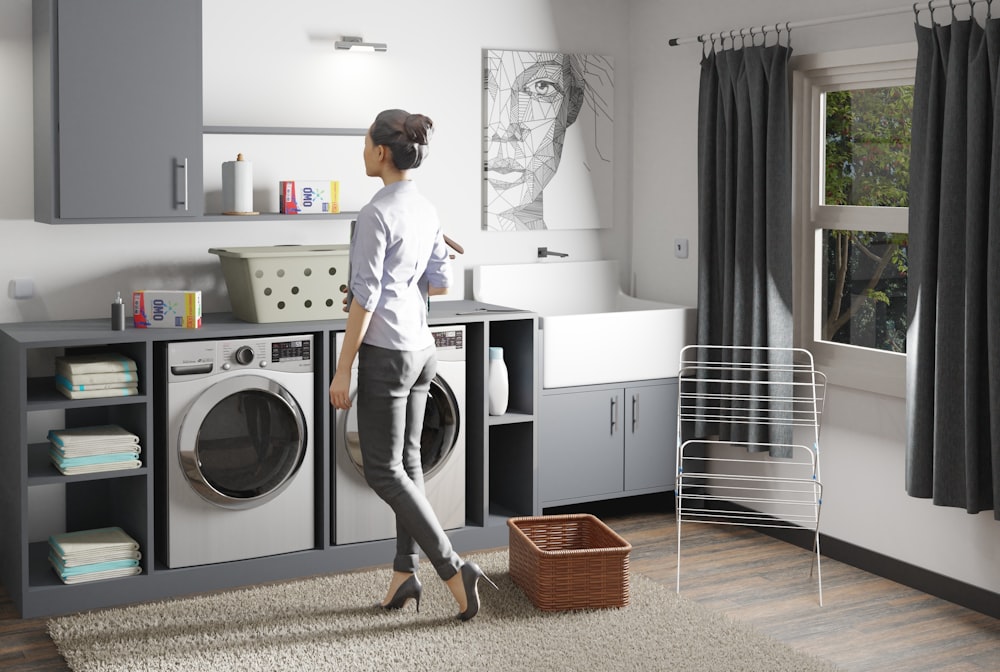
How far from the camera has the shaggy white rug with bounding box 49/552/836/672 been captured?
328 cm

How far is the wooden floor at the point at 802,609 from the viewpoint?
11.2 feet

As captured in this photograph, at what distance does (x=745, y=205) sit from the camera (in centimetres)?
450

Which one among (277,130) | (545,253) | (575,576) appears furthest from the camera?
(545,253)

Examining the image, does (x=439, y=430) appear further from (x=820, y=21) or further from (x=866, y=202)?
(x=820, y=21)

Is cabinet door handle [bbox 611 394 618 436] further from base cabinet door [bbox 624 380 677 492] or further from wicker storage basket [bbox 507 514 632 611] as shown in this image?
wicker storage basket [bbox 507 514 632 611]

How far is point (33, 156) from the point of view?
4039 millimetres

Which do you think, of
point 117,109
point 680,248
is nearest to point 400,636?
point 117,109

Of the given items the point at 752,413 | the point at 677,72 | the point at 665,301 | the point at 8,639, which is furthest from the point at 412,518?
the point at 677,72

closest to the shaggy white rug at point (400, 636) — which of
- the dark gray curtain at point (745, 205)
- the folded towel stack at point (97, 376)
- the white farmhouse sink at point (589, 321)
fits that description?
the folded towel stack at point (97, 376)

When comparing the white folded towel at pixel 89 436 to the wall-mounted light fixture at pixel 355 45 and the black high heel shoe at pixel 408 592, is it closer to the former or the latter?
the black high heel shoe at pixel 408 592

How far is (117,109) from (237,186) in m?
0.54

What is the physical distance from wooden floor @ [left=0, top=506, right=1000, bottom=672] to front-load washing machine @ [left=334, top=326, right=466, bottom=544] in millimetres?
750

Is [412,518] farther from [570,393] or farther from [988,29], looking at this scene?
[988,29]

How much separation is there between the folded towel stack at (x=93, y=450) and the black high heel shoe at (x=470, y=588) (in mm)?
1173
